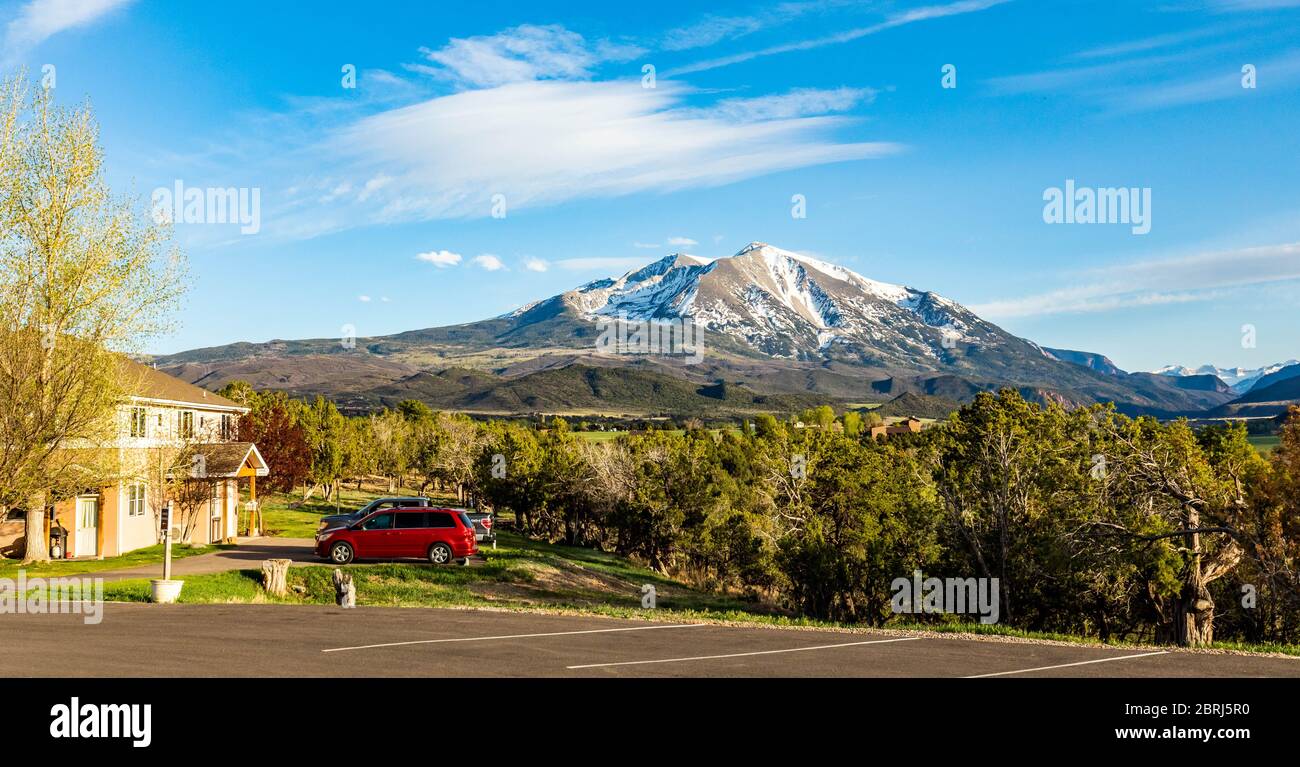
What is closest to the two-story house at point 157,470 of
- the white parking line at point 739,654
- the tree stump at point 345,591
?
the tree stump at point 345,591

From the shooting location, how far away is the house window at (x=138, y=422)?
3364cm

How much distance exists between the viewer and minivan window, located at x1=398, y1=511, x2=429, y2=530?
31609 mm

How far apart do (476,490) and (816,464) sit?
3948 centimetres

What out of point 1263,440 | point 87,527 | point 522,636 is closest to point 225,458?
point 87,527

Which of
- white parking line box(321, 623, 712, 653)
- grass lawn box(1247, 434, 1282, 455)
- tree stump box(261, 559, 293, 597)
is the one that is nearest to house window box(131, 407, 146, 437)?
tree stump box(261, 559, 293, 597)

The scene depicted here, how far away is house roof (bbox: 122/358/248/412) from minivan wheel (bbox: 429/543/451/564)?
1124 centimetres

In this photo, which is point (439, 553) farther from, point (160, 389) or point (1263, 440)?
point (1263, 440)

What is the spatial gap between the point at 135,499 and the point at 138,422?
12.8 ft

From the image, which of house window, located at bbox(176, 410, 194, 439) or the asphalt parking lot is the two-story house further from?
the asphalt parking lot

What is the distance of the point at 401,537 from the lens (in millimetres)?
31469

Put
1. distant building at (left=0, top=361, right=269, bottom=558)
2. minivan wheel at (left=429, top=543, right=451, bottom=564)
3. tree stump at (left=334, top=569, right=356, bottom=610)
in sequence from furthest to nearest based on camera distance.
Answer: distant building at (left=0, top=361, right=269, bottom=558) < minivan wheel at (left=429, top=543, right=451, bottom=564) < tree stump at (left=334, top=569, right=356, bottom=610)

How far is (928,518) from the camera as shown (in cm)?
3456
